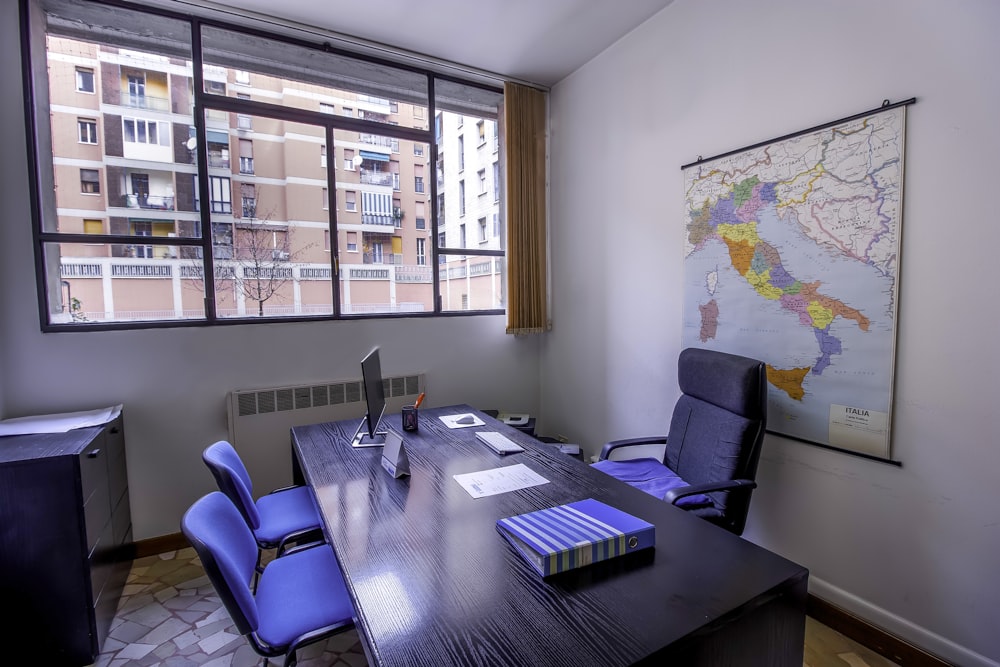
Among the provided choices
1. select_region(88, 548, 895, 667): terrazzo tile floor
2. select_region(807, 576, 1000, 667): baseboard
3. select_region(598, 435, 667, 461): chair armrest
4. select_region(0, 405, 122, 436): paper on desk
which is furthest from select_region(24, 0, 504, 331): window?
select_region(807, 576, 1000, 667): baseboard

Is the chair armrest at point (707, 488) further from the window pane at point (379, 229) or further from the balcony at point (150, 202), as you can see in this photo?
the balcony at point (150, 202)

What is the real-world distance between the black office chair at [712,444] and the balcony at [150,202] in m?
2.85

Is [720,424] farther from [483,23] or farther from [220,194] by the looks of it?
[220,194]

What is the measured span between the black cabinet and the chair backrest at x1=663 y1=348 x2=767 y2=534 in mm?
2527

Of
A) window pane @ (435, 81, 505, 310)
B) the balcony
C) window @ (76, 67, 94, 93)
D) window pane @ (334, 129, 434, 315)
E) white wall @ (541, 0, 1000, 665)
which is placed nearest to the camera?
white wall @ (541, 0, 1000, 665)

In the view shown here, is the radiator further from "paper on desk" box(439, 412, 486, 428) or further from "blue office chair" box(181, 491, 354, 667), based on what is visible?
"blue office chair" box(181, 491, 354, 667)

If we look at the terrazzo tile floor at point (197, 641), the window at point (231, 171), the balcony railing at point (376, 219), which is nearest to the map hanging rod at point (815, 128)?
the window at point (231, 171)

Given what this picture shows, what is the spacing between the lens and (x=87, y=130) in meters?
2.48

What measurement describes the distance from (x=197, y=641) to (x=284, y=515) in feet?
1.94

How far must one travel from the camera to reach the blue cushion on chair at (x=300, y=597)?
1.32 m

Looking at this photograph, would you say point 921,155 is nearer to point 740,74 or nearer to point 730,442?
point 740,74

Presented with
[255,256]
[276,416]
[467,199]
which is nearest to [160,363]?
[276,416]

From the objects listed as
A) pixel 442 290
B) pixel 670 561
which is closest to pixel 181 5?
pixel 442 290

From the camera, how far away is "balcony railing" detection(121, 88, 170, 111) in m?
2.55
